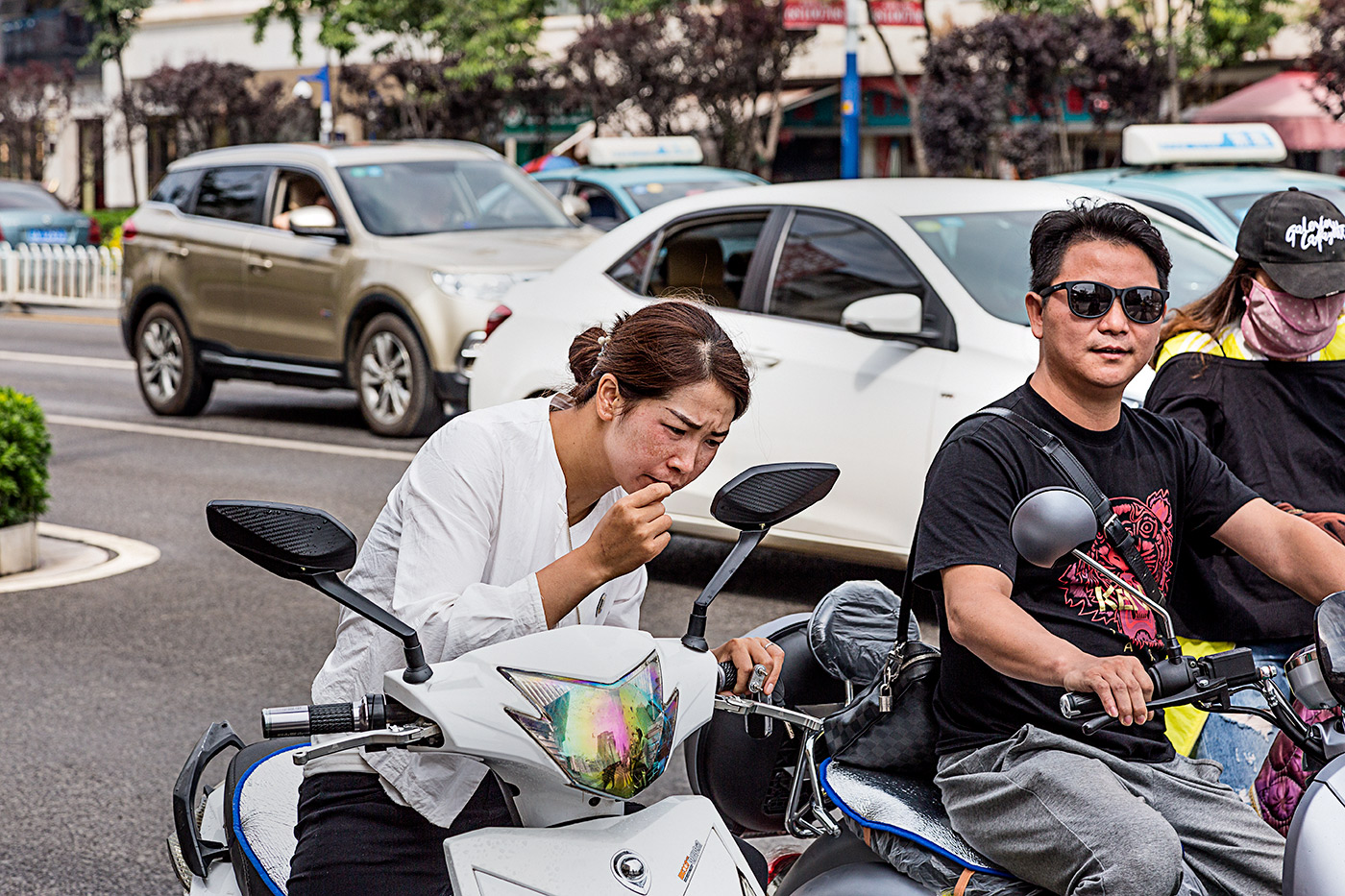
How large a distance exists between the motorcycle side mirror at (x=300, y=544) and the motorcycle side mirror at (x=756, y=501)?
17.7 inches

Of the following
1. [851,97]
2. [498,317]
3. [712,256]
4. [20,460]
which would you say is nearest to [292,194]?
[498,317]

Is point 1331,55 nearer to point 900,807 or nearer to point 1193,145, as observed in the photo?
point 1193,145

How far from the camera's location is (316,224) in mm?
11578

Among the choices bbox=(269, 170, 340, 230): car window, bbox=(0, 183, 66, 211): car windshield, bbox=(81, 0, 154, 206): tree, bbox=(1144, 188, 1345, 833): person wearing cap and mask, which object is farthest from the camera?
bbox=(81, 0, 154, 206): tree

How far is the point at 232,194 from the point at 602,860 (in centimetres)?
1129

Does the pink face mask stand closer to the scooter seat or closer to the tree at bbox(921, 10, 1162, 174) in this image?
the scooter seat

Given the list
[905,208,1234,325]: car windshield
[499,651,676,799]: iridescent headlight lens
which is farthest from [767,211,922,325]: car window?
[499,651,676,799]: iridescent headlight lens

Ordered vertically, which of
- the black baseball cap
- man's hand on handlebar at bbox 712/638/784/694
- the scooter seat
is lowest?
the scooter seat

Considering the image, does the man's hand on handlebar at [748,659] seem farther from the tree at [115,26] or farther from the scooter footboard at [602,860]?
the tree at [115,26]

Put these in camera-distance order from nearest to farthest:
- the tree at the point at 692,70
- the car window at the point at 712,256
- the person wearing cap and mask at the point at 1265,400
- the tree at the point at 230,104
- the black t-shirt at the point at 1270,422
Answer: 1. the person wearing cap and mask at the point at 1265,400
2. the black t-shirt at the point at 1270,422
3. the car window at the point at 712,256
4. the tree at the point at 692,70
5. the tree at the point at 230,104

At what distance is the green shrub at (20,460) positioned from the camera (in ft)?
24.8

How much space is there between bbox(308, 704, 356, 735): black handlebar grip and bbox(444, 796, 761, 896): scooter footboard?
0.20 m

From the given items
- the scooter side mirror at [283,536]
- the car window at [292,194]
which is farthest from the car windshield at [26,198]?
the scooter side mirror at [283,536]

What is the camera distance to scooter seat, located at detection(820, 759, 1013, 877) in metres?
2.62
